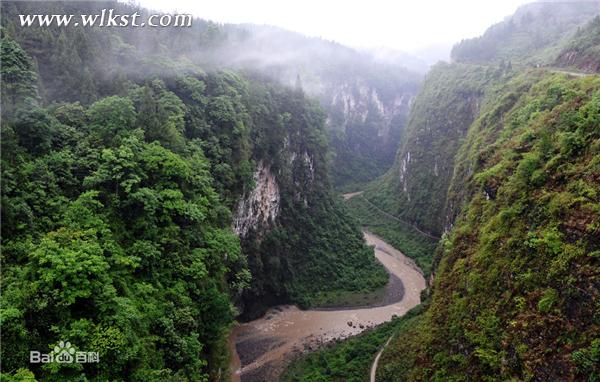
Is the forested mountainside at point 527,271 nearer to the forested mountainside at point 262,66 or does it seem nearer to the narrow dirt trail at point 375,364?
the narrow dirt trail at point 375,364

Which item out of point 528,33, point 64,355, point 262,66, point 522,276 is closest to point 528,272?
point 522,276

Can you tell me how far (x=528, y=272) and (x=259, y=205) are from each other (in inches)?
1124

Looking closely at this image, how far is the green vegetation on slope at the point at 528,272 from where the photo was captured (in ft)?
56.9

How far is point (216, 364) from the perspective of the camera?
23453 millimetres

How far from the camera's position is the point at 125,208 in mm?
21109

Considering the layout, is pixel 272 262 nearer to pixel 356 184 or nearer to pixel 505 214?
pixel 505 214

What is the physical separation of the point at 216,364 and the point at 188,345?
15.5ft

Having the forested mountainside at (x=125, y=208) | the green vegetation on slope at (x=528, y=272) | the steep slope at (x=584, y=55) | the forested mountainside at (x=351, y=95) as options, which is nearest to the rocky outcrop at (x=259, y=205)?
the forested mountainside at (x=125, y=208)

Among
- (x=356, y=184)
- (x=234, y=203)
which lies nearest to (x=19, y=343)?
(x=234, y=203)

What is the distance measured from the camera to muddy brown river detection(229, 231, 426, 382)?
35250mm

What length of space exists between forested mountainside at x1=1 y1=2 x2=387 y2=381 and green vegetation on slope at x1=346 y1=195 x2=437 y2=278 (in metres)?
20.1

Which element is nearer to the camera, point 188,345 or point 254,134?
point 188,345

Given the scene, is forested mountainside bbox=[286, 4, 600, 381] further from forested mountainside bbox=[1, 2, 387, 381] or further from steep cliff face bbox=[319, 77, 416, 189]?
steep cliff face bbox=[319, 77, 416, 189]

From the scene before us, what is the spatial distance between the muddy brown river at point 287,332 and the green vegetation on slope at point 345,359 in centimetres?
159
